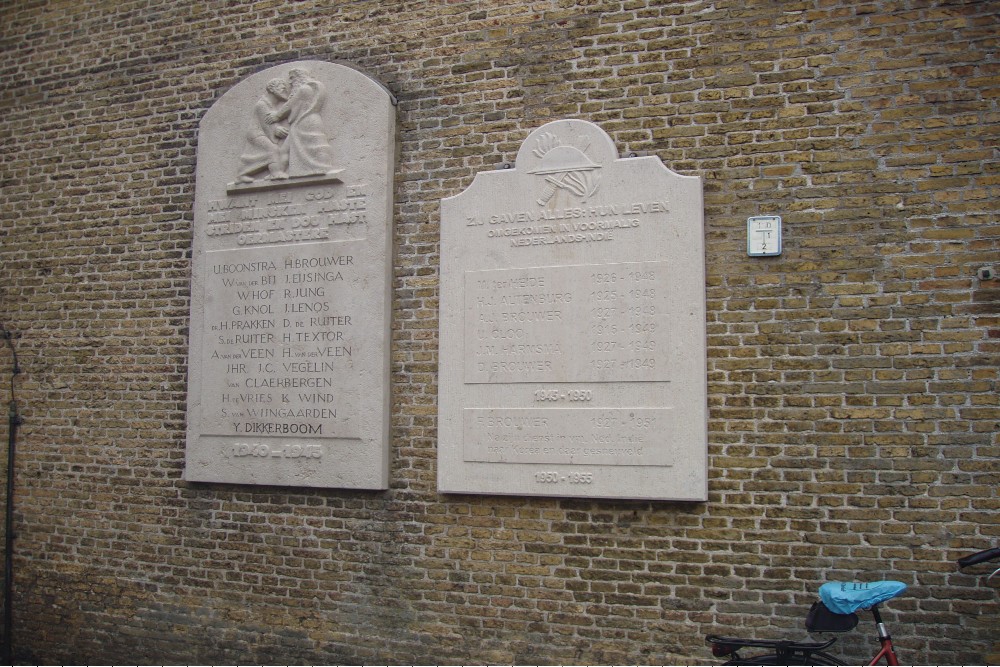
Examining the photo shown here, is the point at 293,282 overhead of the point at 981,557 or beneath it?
overhead

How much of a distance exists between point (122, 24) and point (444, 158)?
326 centimetres

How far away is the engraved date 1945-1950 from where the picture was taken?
5.80 metres

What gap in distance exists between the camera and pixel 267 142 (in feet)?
22.9

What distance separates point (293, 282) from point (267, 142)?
1.10 metres

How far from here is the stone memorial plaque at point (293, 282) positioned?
21.3 feet

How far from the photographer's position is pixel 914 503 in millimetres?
5254

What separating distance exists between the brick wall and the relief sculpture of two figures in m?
0.35

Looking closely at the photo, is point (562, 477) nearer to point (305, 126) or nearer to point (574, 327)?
point (574, 327)

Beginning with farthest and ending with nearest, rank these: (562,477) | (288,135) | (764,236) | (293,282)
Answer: (288,135), (293,282), (562,477), (764,236)

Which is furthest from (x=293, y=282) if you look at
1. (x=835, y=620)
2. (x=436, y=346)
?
(x=835, y=620)

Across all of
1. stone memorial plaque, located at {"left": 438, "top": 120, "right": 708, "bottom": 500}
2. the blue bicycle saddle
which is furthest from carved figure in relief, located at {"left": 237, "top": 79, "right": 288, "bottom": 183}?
the blue bicycle saddle

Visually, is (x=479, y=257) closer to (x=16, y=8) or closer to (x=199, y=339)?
(x=199, y=339)

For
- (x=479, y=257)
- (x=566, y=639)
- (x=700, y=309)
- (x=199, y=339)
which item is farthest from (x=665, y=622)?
(x=199, y=339)

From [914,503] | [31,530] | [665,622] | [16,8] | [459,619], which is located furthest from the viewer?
[16,8]
